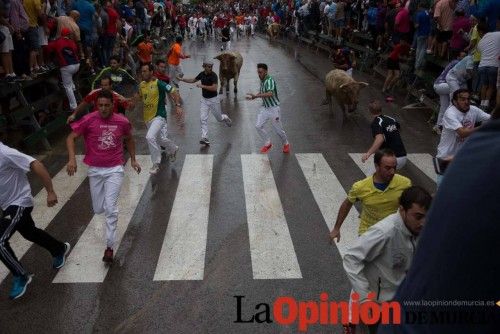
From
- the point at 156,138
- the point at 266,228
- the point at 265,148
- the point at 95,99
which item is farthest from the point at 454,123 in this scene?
the point at 156,138

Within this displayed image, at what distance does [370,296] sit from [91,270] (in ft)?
12.7

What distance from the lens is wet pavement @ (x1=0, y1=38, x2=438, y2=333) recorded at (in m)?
5.20

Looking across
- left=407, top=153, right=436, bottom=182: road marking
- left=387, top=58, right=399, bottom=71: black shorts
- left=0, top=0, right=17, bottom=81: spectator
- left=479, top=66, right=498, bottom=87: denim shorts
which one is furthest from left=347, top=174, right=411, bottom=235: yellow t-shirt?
left=387, top=58, right=399, bottom=71: black shorts

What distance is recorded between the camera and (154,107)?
9.92 m

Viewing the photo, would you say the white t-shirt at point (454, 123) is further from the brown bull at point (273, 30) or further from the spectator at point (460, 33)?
the brown bull at point (273, 30)

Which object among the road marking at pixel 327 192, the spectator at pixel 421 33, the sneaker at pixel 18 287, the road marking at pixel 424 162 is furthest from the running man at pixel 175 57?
the sneaker at pixel 18 287

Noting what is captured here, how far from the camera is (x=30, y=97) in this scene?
1286 cm

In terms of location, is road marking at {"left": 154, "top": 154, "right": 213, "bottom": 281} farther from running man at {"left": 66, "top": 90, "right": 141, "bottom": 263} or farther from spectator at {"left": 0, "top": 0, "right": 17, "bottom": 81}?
spectator at {"left": 0, "top": 0, "right": 17, "bottom": 81}

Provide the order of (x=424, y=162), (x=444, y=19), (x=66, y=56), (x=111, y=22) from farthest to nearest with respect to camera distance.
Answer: (x=111, y=22)
(x=444, y=19)
(x=66, y=56)
(x=424, y=162)

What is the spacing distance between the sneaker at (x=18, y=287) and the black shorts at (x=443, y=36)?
13696mm

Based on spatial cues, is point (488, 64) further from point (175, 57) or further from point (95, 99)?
point (175, 57)

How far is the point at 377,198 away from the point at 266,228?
272cm

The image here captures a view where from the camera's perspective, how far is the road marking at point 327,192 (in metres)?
7.11

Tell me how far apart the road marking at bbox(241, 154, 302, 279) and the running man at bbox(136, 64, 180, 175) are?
1.74 metres
